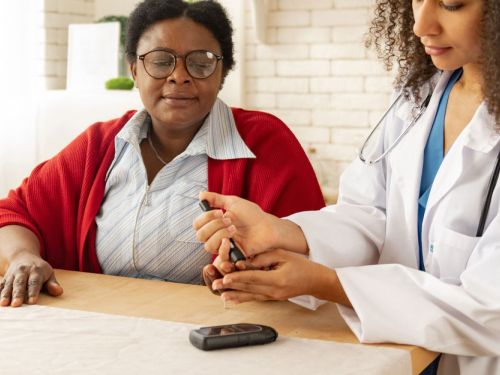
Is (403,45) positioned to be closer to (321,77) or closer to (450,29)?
(450,29)

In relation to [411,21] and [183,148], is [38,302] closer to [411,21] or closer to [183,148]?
[183,148]

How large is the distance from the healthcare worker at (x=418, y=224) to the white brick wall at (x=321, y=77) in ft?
5.87

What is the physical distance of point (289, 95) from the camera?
3736 mm

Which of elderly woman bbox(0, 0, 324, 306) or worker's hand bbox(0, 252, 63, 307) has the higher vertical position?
elderly woman bbox(0, 0, 324, 306)

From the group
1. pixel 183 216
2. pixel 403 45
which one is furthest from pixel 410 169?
pixel 183 216

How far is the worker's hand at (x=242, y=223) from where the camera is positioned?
1.55 metres

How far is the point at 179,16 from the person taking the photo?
7.16ft

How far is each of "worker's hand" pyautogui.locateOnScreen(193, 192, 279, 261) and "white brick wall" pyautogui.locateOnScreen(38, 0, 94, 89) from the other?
8.49ft

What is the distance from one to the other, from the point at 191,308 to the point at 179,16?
879mm

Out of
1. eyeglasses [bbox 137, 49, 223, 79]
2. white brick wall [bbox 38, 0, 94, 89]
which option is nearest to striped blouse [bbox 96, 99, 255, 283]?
eyeglasses [bbox 137, 49, 223, 79]

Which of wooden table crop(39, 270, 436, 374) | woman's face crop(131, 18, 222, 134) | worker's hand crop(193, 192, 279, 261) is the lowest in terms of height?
wooden table crop(39, 270, 436, 374)

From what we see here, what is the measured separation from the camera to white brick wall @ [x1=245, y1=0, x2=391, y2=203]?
3576mm

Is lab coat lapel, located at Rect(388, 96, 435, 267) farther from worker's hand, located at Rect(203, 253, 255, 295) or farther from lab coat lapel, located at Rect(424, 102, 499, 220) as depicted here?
worker's hand, located at Rect(203, 253, 255, 295)

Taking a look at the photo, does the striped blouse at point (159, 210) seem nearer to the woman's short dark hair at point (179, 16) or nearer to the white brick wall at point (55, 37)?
the woman's short dark hair at point (179, 16)
